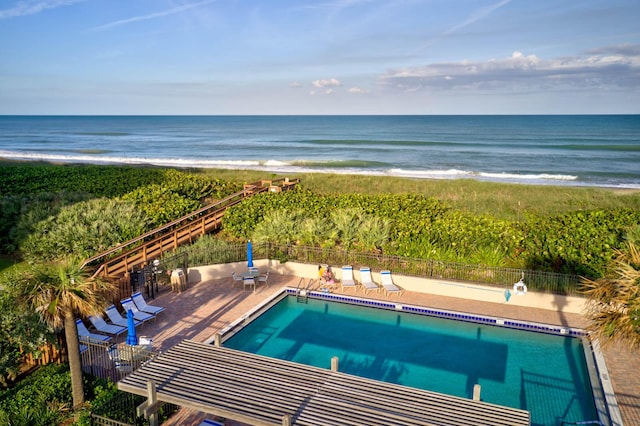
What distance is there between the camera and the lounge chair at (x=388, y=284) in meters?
15.2

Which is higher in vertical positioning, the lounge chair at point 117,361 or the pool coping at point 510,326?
the lounge chair at point 117,361

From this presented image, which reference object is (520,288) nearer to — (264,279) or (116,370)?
(264,279)

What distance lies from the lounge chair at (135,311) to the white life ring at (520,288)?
411 inches

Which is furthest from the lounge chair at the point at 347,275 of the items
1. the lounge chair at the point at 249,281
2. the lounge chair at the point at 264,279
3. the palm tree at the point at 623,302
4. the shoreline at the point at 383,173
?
the shoreline at the point at 383,173

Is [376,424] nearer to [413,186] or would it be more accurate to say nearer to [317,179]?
[413,186]

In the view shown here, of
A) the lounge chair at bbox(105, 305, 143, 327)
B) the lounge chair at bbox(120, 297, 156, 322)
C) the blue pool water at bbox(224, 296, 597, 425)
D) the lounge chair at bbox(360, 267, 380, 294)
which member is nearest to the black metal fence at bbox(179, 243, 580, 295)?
the lounge chair at bbox(360, 267, 380, 294)

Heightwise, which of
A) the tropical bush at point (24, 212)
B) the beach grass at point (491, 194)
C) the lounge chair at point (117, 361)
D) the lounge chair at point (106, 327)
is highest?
the tropical bush at point (24, 212)

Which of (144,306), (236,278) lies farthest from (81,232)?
(236,278)

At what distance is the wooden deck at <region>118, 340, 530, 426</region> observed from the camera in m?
6.59

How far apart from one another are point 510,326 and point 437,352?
2645mm

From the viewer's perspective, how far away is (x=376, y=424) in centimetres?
641

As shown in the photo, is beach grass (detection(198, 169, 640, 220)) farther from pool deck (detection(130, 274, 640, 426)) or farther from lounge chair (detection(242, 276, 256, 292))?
lounge chair (detection(242, 276, 256, 292))

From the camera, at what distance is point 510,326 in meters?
13.3

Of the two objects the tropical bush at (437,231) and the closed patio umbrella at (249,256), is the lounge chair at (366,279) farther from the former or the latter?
the closed patio umbrella at (249,256)
